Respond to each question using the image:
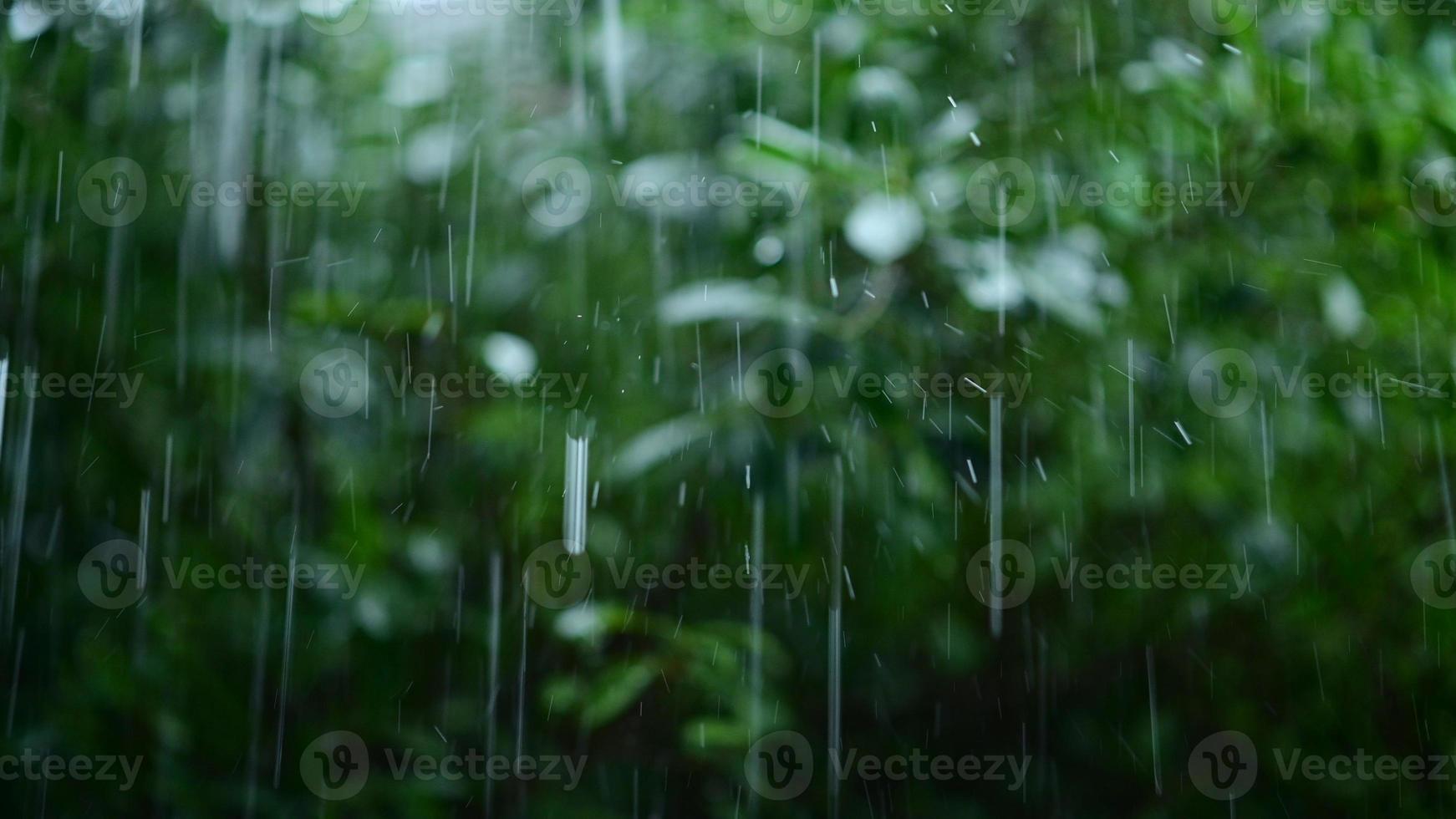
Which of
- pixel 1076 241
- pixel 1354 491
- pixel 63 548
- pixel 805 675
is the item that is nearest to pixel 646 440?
pixel 805 675

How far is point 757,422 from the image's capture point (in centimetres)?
112

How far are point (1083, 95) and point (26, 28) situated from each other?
41.2 inches

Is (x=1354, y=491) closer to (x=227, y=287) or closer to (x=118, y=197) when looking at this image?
(x=227, y=287)

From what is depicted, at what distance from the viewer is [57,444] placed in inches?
48.6

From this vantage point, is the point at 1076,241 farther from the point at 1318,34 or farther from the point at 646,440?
the point at 646,440

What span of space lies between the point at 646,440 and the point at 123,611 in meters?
0.55

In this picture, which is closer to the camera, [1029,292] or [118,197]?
[1029,292]

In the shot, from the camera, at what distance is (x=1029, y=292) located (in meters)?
1.11

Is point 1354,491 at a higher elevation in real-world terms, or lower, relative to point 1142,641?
higher

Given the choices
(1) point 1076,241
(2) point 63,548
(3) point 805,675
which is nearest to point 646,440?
(3) point 805,675

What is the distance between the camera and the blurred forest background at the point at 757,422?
1158mm

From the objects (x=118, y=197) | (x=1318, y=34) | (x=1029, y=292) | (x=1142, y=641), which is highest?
(x=1318, y=34)

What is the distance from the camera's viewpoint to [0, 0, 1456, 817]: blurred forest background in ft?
3.80

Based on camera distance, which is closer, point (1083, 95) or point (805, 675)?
point (1083, 95)
